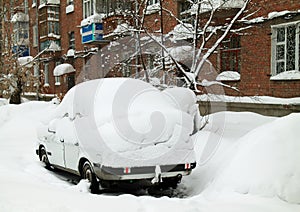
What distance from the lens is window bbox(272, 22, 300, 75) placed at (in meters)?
13.5

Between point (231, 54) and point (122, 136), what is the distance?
10548 mm

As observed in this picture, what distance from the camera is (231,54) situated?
16.4 meters

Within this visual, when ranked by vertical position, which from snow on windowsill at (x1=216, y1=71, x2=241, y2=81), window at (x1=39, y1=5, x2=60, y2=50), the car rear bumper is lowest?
the car rear bumper

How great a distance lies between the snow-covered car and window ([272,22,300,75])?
701 cm

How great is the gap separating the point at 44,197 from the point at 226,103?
10.4 metres

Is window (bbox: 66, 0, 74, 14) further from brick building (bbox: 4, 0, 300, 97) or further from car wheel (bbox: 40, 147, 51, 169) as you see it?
car wheel (bbox: 40, 147, 51, 169)

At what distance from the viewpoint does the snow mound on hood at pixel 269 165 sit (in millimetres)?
5441

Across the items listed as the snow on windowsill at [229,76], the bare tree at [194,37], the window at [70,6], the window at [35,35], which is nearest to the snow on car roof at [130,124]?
the bare tree at [194,37]

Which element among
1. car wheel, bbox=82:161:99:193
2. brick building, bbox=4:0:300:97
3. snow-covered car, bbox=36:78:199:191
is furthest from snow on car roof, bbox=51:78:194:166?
brick building, bbox=4:0:300:97

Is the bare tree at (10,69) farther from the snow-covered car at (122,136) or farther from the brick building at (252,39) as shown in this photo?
the snow-covered car at (122,136)

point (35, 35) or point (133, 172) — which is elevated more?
point (35, 35)

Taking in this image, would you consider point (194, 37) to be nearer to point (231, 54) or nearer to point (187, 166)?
point (187, 166)

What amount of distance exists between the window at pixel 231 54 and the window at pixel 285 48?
177 centimetres

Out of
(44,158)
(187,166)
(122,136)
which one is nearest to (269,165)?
(187,166)
